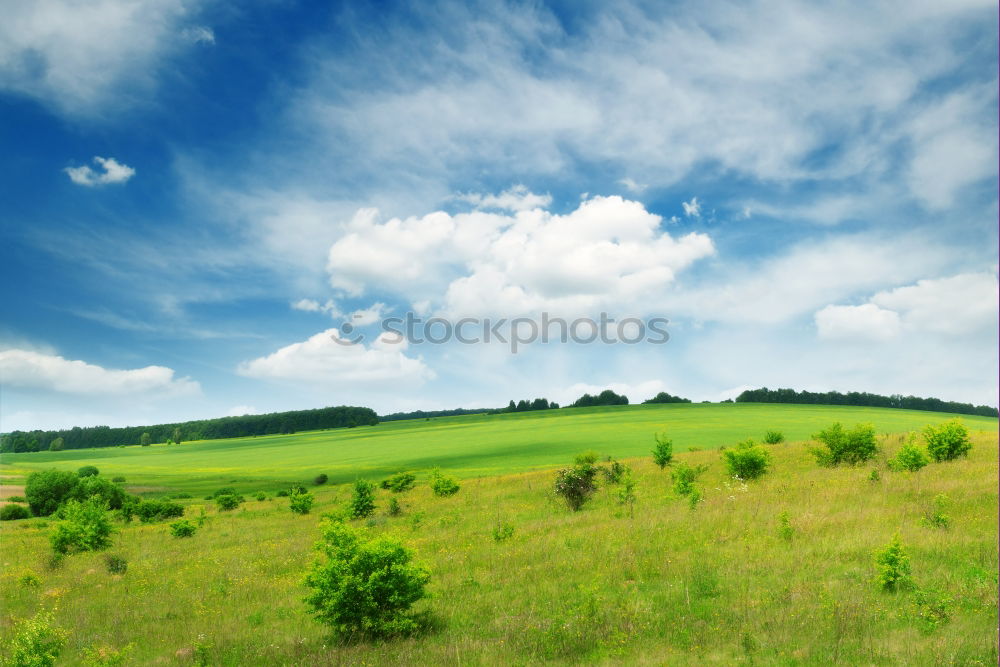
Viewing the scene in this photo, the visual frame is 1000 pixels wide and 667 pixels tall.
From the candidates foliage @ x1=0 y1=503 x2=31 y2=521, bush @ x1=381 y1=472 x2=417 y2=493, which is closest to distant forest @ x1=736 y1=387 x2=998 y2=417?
bush @ x1=381 y1=472 x2=417 y2=493

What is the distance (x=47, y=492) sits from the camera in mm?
64250

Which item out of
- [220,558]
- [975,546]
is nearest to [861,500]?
[975,546]

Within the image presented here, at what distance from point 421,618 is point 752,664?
7171 millimetres

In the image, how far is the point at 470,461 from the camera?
7100 centimetres

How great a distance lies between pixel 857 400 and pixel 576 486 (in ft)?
465

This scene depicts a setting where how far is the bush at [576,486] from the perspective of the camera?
1102 inches

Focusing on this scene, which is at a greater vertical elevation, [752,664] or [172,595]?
[752,664]

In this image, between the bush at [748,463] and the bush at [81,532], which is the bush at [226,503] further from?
the bush at [748,463]

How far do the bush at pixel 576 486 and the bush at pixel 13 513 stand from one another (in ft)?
215

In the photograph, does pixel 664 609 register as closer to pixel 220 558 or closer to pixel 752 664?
pixel 752 664

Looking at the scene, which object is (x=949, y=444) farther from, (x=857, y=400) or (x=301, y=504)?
(x=857, y=400)

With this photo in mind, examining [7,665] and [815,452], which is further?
[815,452]

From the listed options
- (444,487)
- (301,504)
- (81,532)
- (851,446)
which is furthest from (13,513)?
(851,446)

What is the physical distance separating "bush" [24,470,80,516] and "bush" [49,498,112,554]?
132 feet
